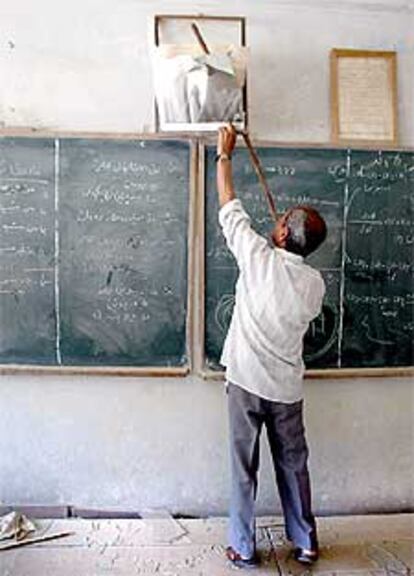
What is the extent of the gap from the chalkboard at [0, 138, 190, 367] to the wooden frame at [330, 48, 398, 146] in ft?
2.30

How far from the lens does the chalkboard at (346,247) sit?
2.96 m

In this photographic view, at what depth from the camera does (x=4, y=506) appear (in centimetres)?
298

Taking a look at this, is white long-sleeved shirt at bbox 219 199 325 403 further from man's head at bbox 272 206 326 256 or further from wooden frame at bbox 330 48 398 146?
wooden frame at bbox 330 48 398 146

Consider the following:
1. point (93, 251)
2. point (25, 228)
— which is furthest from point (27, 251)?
point (93, 251)

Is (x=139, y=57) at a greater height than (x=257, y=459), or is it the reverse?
(x=139, y=57)

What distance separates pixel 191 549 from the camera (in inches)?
107

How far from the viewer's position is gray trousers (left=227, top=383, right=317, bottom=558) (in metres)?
2.51

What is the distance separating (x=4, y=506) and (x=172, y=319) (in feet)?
3.62

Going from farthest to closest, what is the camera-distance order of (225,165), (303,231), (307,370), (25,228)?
(307,370), (25,228), (225,165), (303,231)

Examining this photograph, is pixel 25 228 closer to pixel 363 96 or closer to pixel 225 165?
pixel 225 165

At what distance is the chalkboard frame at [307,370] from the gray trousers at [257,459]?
1.47 ft

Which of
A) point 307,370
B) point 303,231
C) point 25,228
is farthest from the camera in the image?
point 307,370

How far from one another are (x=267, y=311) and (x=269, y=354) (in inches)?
6.5

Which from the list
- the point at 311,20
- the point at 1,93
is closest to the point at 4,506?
the point at 1,93
